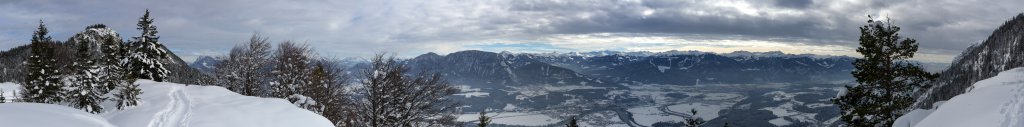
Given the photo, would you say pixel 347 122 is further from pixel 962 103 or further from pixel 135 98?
pixel 962 103

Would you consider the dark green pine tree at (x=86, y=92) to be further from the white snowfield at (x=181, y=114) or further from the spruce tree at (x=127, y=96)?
the spruce tree at (x=127, y=96)

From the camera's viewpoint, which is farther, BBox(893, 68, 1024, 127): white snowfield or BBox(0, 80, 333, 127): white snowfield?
BBox(0, 80, 333, 127): white snowfield

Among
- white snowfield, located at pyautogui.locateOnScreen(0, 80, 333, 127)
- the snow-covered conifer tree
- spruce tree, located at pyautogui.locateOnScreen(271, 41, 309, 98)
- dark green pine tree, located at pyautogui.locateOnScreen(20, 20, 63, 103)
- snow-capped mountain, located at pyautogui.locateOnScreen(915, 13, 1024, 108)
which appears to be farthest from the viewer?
snow-capped mountain, located at pyautogui.locateOnScreen(915, 13, 1024, 108)

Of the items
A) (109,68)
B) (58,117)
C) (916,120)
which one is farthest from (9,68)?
(916,120)

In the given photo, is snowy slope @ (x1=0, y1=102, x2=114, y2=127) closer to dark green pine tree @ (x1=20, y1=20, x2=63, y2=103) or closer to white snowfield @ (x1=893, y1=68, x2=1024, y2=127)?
white snowfield @ (x1=893, y1=68, x2=1024, y2=127)

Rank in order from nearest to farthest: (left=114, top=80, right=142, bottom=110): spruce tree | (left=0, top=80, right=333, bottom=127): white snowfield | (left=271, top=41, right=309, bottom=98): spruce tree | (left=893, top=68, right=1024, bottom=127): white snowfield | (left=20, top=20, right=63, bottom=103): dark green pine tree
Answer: (left=893, top=68, right=1024, bottom=127): white snowfield → (left=0, top=80, right=333, bottom=127): white snowfield → (left=114, top=80, right=142, bottom=110): spruce tree → (left=271, top=41, right=309, bottom=98): spruce tree → (left=20, top=20, right=63, bottom=103): dark green pine tree

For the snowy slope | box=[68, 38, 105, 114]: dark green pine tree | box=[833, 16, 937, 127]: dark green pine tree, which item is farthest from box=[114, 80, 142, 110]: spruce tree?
box=[833, 16, 937, 127]: dark green pine tree
